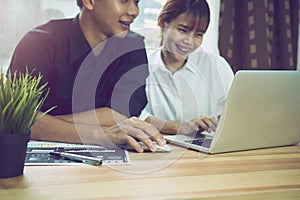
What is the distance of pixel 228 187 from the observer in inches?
26.5

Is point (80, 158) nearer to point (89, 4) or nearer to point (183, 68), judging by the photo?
point (89, 4)

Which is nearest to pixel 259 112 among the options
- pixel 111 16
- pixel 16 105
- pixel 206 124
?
pixel 206 124

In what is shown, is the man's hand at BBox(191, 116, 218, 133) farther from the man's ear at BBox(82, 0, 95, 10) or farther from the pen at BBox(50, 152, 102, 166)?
the man's ear at BBox(82, 0, 95, 10)

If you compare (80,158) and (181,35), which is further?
(181,35)

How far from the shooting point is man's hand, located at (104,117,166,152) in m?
0.99

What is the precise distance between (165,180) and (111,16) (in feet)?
3.25

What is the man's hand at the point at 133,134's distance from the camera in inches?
38.8

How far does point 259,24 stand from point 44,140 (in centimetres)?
154

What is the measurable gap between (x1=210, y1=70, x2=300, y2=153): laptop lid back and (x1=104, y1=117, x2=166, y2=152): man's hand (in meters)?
0.16

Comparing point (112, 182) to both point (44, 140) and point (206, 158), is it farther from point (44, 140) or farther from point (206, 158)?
point (44, 140)

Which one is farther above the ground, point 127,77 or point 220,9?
point 220,9

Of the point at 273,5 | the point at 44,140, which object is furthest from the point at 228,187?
the point at 273,5

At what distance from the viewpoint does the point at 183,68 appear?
1.95 m

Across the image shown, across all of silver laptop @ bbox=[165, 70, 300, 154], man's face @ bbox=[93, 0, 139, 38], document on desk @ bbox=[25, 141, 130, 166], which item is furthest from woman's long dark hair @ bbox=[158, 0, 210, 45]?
document on desk @ bbox=[25, 141, 130, 166]
